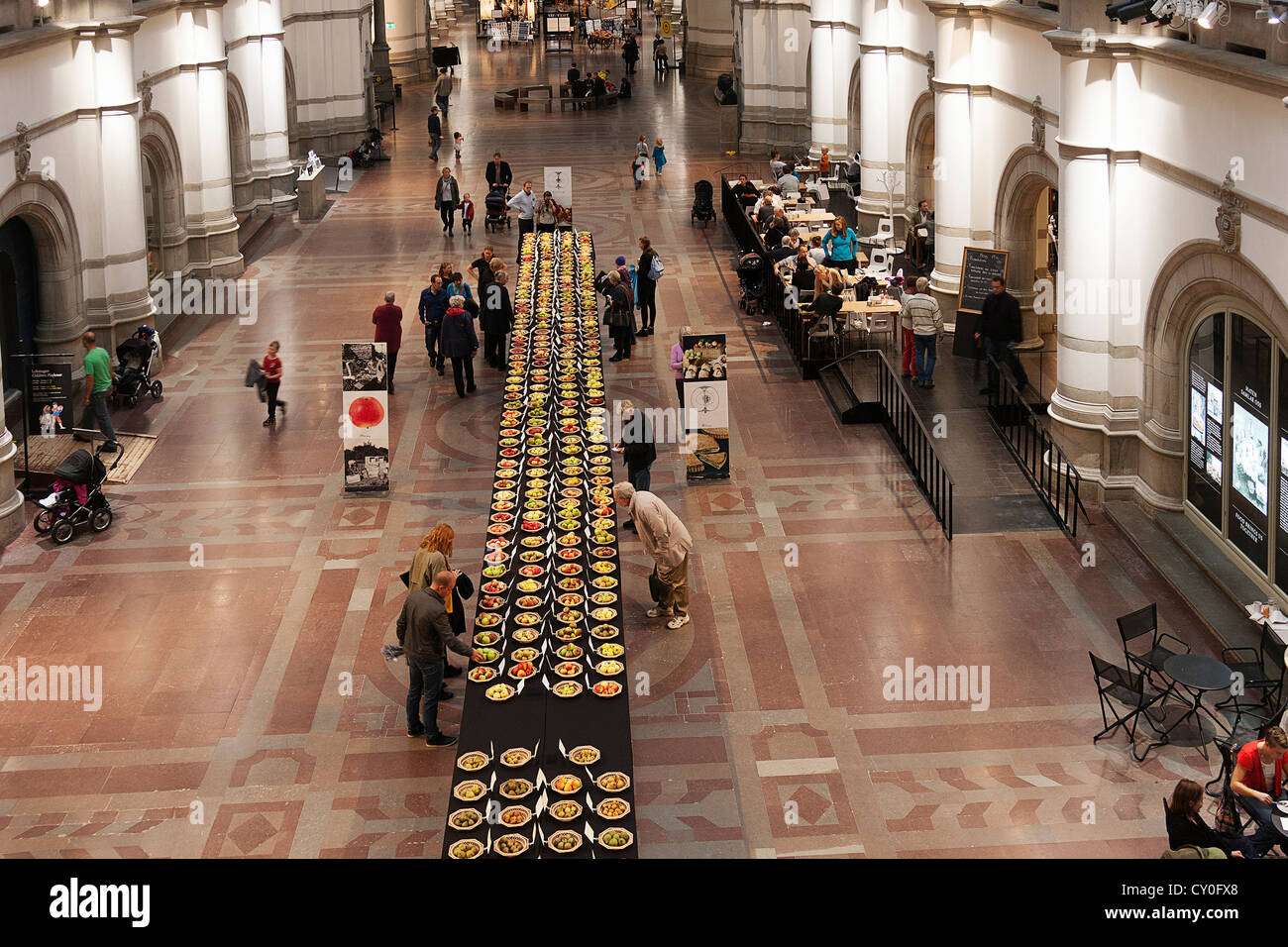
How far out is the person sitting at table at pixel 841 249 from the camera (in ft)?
83.8

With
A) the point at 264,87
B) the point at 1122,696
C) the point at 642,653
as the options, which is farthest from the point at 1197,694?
the point at 264,87

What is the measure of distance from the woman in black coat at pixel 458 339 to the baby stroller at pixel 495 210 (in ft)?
40.2

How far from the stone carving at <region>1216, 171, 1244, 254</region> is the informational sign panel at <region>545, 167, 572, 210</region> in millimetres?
19731

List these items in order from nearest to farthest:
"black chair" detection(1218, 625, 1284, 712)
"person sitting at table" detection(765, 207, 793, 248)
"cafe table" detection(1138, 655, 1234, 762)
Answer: "cafe table" detection(1138, 655, 1234, 762) → "black chair" detection(1218, 625, 1284, 712) → "person sitting at table" detection(765, 207, 793, 248)

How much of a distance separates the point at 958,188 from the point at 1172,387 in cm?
797

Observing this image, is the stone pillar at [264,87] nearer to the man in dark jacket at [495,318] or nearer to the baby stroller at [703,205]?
the baby stroller at [703,205]

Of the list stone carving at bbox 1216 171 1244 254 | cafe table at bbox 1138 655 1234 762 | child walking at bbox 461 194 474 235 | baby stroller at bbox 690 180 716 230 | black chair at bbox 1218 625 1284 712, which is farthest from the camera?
baby stroller at bbox 690 180 716 230

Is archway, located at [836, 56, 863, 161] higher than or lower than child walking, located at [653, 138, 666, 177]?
higher

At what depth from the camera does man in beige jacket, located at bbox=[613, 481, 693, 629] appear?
14.1 meters

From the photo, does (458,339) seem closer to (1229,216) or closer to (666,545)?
A: (666,545)

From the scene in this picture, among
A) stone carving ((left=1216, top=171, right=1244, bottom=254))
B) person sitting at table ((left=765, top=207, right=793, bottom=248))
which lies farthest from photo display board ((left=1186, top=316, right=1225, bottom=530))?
person sitting at table ((left=765, top=207, right=793, bottom=248))

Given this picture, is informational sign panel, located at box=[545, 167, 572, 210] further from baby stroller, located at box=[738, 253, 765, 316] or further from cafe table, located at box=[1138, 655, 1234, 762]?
cafe table, located at box=[1138, 655, 1234, 762]

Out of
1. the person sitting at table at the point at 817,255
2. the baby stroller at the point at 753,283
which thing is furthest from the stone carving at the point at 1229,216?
the baby stroller at the point at 753,283

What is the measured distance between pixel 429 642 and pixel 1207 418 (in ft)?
28.3
